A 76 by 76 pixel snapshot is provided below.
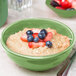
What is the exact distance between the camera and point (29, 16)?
4.35ft

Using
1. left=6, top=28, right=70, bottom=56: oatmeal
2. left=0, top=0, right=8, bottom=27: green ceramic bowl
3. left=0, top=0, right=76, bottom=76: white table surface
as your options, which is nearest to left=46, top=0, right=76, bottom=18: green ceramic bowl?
left=0, top=0, right=76, bottom=76: white table surface

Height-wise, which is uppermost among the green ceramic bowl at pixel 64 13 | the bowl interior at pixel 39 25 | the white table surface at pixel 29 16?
the bowl interior at pixel 39 25

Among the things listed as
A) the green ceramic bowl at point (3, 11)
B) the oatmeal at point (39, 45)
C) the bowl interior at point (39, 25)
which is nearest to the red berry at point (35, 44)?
the oatmeal at point (39, 45)

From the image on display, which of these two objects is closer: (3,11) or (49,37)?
(49,37)

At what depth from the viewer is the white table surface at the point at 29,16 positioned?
0.87 m

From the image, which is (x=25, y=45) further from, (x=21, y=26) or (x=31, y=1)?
(x=31, y=1)

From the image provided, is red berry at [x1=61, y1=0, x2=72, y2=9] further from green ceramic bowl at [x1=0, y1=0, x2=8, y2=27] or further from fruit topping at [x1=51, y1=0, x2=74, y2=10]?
green ceramic bowl at [x1=0, y1=0, x2=8, y2=27]

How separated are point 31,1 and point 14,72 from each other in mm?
644

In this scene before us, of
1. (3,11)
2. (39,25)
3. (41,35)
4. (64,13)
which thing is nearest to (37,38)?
(41,35)

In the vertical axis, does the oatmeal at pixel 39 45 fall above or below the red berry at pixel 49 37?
below

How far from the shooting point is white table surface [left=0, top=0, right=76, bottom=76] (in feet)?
2.87

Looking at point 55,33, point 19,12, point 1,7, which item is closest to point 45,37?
point 55,33

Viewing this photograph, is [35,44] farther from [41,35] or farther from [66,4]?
[66,4]

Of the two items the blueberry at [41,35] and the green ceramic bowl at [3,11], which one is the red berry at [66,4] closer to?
the green ceramic bowl at [3,11]
